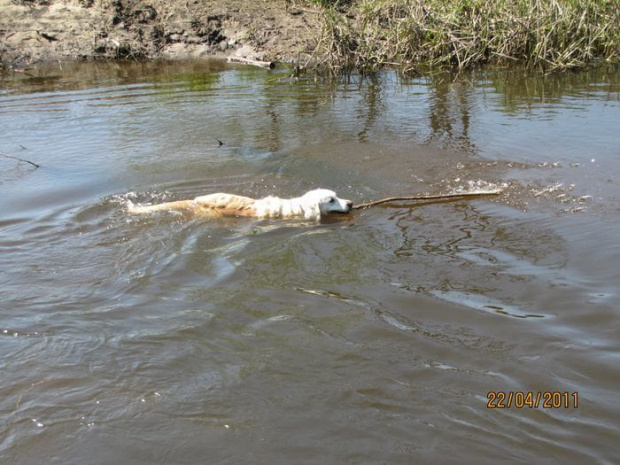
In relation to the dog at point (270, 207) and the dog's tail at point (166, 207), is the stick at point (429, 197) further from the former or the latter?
the dog's tail at point (166, 207)

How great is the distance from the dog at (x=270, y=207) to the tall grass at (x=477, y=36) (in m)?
7.94

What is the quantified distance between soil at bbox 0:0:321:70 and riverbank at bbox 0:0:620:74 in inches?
1.1

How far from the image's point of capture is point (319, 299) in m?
5.17

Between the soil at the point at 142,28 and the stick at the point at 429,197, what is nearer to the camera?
the stick at the point at 429,197

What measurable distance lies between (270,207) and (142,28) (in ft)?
42.6

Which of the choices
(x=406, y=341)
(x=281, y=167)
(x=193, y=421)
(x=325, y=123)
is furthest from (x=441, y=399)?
(x=325, y=123)

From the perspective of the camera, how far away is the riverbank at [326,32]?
13625 mm

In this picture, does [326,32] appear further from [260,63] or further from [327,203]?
[327,203]

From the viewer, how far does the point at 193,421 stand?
12.3 ft

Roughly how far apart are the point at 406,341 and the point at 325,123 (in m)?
6.63

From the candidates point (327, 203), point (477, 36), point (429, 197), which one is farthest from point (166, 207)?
point (477, 36)
